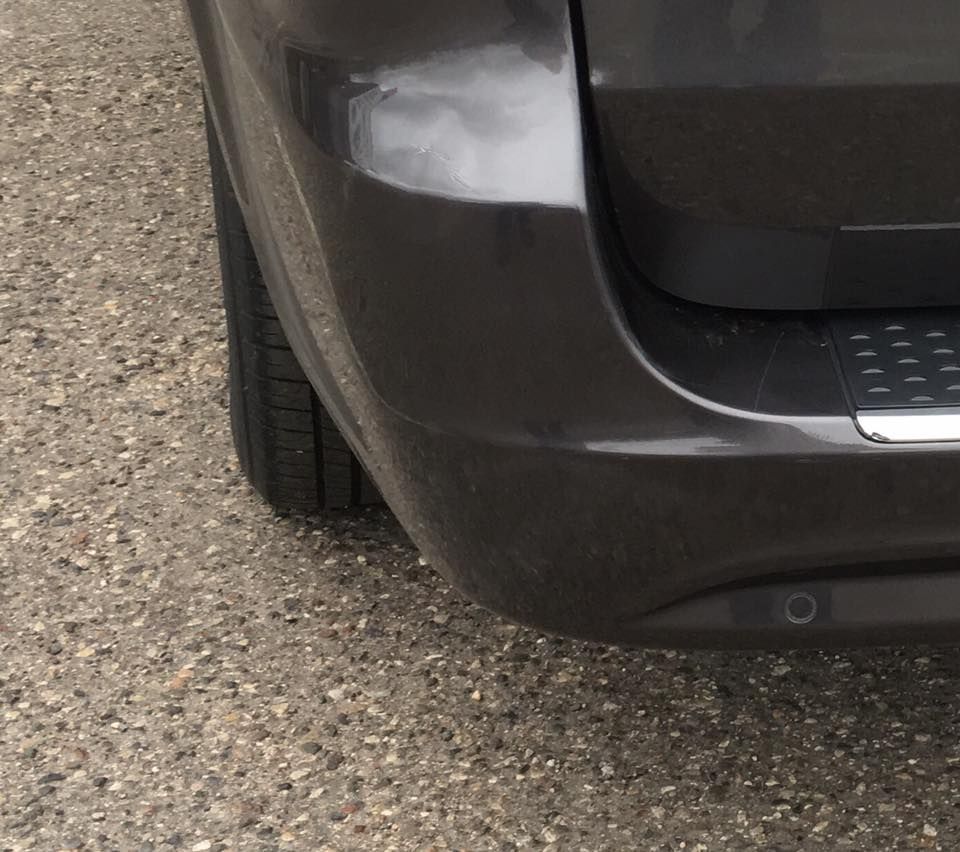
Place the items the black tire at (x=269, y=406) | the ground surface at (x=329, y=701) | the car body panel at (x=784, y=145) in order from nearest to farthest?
1. the car body panel at (x=784, y=145)
2. the ground surface at (x=329, y=701)
3. the black tire at (x=269, y=406)

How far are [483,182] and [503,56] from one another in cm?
11

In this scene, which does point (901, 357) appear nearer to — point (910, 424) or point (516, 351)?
point (910, 424)

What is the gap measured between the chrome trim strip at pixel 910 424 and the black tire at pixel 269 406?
38.0 inches

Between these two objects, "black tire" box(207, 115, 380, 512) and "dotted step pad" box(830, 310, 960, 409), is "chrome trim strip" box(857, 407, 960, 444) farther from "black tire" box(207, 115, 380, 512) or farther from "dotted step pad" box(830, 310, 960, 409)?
"black tire" box(207, 115, 380, 512)

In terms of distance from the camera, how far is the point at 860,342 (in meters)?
1.38

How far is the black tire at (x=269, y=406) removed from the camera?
207 centimetres

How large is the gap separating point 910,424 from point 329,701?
104cm

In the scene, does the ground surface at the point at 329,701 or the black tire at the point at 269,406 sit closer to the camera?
the ground surface at the point at 329,701

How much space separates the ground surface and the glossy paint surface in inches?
21.2

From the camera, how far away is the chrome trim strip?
4.25ft

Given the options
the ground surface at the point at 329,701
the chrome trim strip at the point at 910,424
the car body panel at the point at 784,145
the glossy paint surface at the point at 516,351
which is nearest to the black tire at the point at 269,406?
the ground surface at the point at 329,701

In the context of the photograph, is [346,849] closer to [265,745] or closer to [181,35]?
[265,745]

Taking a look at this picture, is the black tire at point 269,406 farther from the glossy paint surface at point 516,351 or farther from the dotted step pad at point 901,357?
the dotted step pad at point 901,357

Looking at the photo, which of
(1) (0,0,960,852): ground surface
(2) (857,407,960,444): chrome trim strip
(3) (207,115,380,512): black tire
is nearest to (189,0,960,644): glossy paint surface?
(2) (857,407,960,444): chrome trim strip
